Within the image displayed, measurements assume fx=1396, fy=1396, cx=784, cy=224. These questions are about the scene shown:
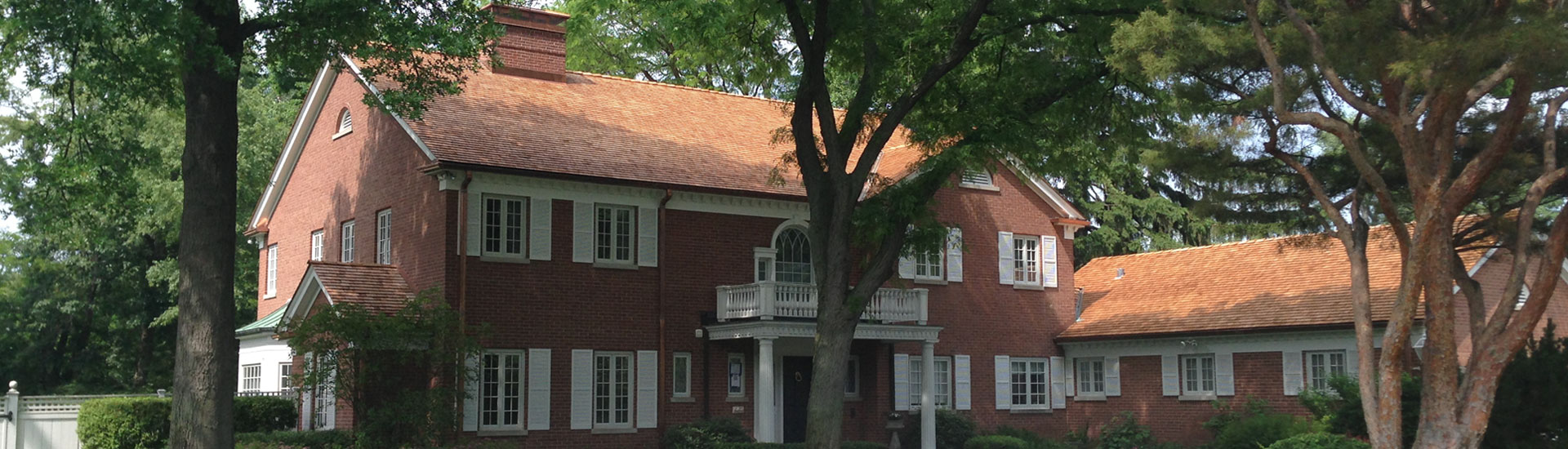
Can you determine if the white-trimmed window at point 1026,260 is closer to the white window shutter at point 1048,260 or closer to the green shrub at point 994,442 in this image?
the white window shutter at point 1048,260

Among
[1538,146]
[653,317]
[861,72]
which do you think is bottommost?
[653,317]

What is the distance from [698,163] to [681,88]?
452 cm

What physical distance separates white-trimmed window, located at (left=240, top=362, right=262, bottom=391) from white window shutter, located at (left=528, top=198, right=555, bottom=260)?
7.87 m

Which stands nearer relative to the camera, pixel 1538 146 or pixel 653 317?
pixel 1538 146

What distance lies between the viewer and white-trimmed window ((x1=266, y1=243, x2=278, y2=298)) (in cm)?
3084

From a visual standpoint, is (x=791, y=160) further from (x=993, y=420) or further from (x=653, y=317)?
(x=993, y=420)

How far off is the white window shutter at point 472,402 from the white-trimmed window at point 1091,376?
14.9 m

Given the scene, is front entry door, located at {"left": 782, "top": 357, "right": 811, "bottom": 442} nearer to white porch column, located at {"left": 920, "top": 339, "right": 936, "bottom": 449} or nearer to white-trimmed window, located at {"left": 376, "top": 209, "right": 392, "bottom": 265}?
white porch column, located at {"left": 920, "top": 339, "right": 936, "bottom": 449}

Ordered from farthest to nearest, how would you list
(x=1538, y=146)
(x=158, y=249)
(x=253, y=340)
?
(x=158, y=249) → (x=253, y=340) → (x=1538, y=146)

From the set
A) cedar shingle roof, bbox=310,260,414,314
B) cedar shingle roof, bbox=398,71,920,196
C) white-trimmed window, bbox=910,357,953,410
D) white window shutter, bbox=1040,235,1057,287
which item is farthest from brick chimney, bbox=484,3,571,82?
→ white window shutter, bbox=1040,235,1057,287

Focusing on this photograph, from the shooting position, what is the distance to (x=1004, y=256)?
31344mm

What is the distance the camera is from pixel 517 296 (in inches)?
953

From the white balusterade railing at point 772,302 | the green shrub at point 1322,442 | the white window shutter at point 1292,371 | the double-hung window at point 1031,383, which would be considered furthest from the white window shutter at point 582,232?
the white window shutter at point 1292,371

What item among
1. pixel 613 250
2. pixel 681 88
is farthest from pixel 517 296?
pixel 681 88
